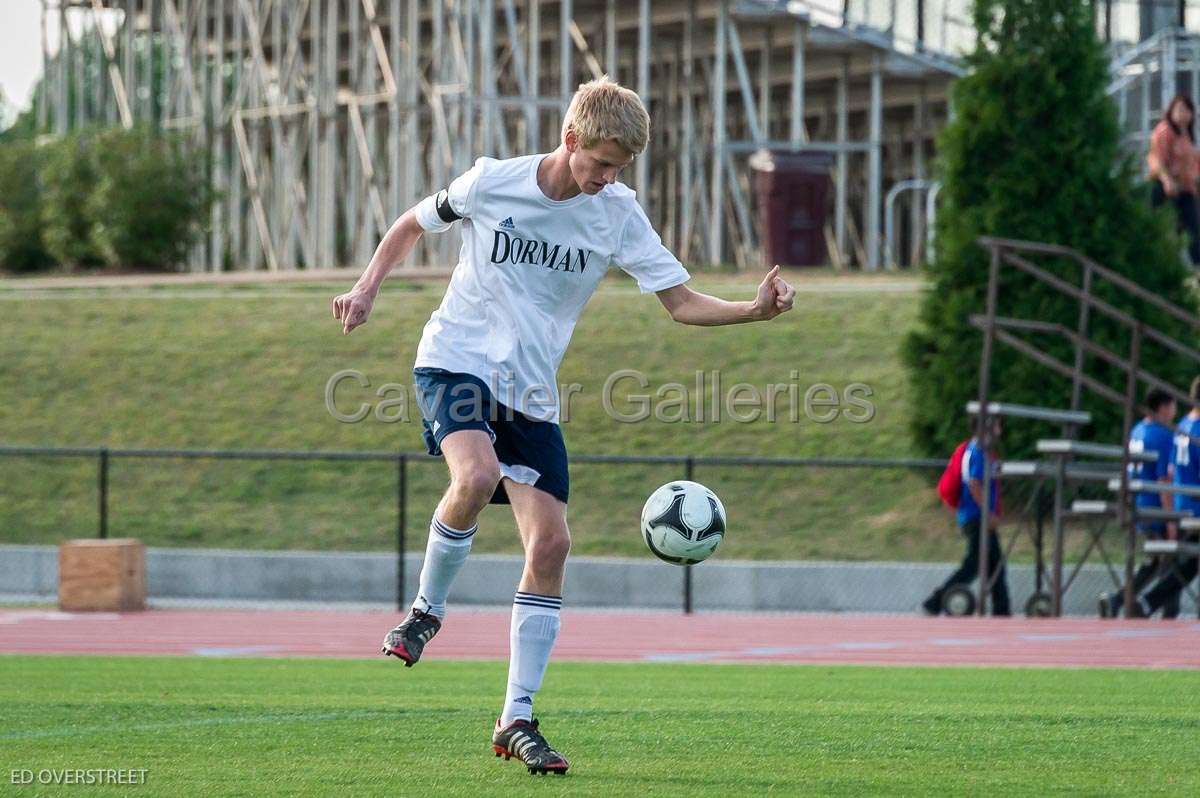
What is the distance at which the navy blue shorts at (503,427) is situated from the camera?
653 cm

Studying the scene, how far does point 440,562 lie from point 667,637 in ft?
25.4

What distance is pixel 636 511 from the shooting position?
21109 mm

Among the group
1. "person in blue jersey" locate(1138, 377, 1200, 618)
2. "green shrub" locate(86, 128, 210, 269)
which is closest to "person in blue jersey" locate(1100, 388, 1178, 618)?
"person in blue jersey" locate(1138, 377, 1200, 618)

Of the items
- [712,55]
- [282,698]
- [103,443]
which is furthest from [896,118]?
[282,698]

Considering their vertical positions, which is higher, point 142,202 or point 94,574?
point 142,202

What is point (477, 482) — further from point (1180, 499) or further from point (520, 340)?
point (1180, 499)

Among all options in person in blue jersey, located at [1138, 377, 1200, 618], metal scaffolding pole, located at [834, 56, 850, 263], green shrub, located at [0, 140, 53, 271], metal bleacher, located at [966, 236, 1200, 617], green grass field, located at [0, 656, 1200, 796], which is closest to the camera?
green grass field, located at [0, 656, 1200, 796]

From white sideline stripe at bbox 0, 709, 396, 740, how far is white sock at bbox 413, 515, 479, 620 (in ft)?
4.20

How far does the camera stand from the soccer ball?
22.9 feet

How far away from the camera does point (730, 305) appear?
6.80 metres

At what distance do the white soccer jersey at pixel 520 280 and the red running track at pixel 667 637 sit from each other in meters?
5.68

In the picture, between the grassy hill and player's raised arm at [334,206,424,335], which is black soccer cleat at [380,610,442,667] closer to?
player's raised arm at [334,206,424,335]

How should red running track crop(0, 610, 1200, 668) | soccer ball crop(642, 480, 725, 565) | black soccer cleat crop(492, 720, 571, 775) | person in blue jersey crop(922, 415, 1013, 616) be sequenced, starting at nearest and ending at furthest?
black soccer cleat crop(492, 720, 571, 775)
soccer ball crop(642, 480, 725, 565)
red running track crop(0, 610, 1200, 668)
person in blue jersey crop(922, 415, 1013, 616)

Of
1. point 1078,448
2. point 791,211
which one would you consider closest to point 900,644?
point 1078,448
